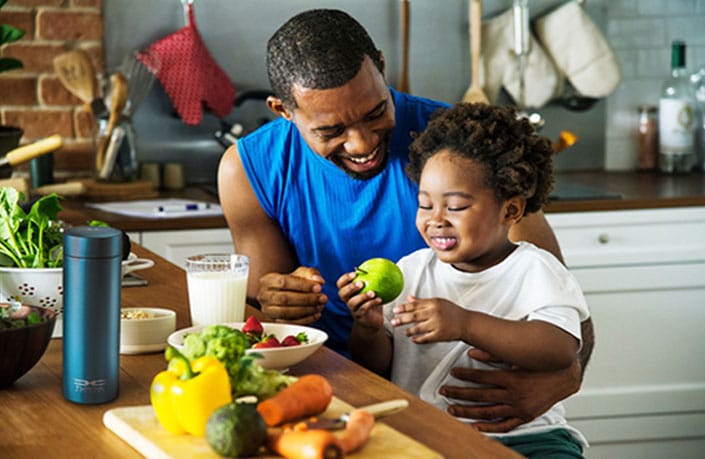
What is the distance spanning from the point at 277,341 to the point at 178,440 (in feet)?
1.33

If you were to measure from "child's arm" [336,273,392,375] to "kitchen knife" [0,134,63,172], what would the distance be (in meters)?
1.05

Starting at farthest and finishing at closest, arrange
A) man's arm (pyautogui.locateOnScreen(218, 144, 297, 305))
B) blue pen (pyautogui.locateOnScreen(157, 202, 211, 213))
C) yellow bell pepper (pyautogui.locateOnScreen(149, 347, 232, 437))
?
blue pen (pyautogui.locateOnScreen(157, 202, 211, 213))
man's arm (pyautogui.locateOnScreen(218, 144, 297, 305))
yellow bell pepper (pyautogui.locateOnScreen(149, 347, 232, 437))

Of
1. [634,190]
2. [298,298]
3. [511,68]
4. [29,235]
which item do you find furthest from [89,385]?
[511,68]

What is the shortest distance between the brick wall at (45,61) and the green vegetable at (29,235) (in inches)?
79.4

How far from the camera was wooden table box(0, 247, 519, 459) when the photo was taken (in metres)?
1.40

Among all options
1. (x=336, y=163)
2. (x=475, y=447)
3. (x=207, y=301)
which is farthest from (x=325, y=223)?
(x=475, y=447)

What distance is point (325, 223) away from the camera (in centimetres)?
258

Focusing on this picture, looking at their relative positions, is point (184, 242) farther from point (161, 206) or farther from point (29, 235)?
point (29, 235)

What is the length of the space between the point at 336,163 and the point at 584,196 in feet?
5.39

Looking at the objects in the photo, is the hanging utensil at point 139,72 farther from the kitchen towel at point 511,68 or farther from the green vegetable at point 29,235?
the green vegetable at point 29,235

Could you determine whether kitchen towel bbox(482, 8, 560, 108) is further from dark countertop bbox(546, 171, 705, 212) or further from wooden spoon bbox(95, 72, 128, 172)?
wooden spoon bbox(95, 72, 128, 172)

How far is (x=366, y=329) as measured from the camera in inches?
83.3

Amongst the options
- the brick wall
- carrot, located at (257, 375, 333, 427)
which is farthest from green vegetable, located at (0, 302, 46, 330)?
the brick wall

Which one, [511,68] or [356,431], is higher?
[511,68]
